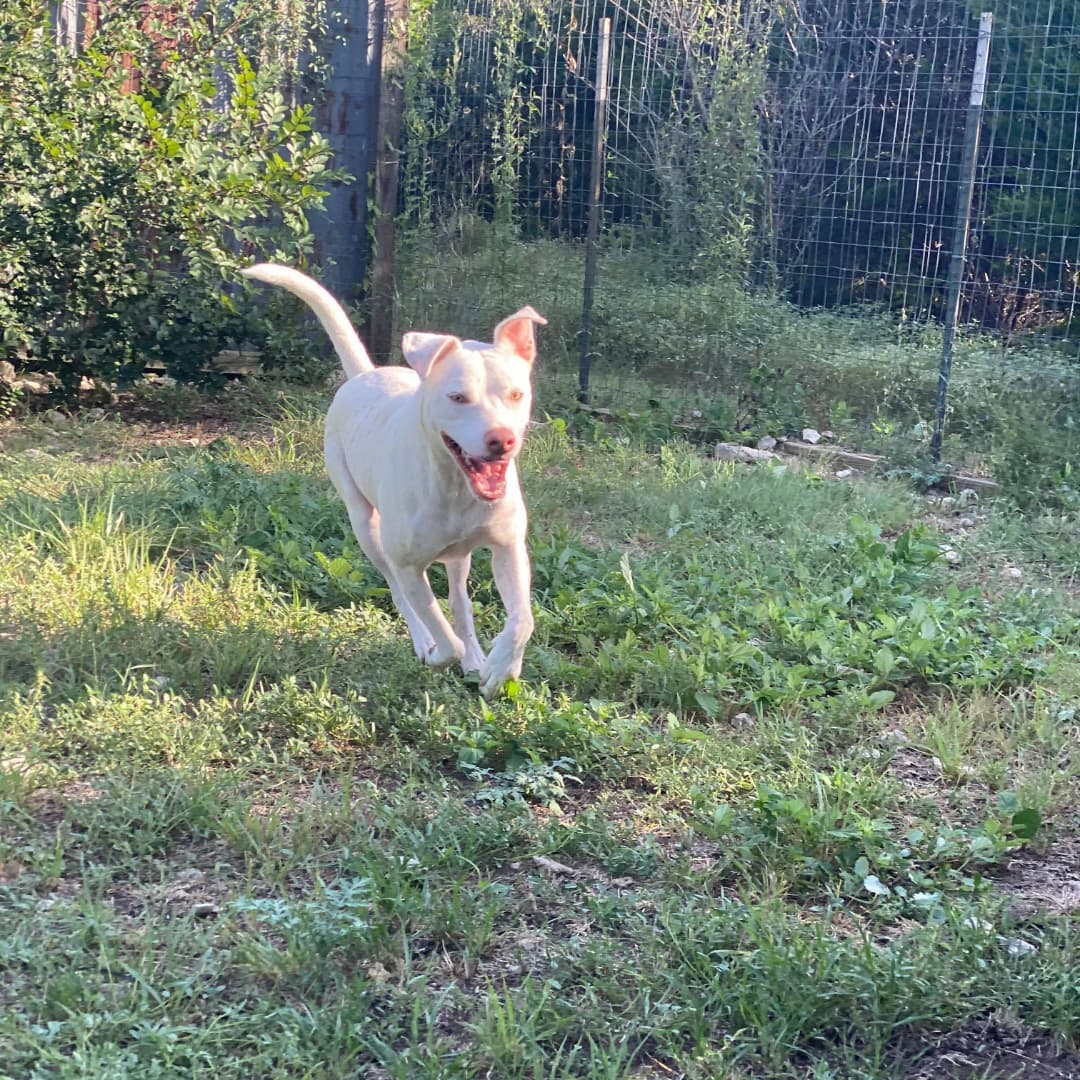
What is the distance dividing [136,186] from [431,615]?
4458 mm

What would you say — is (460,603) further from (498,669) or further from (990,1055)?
(990,1055)

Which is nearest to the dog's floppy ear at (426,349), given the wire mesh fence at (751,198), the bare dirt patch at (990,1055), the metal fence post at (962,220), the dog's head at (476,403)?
the dog's head at (476,403)

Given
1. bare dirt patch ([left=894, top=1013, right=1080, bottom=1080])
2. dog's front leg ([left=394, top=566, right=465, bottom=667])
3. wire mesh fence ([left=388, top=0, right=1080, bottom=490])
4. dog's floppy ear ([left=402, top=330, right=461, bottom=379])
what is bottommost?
bare dirt patch ([left=894, top=1013, right=1080, bottom=1080])

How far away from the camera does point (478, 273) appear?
346 inches

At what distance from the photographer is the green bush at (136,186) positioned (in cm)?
693

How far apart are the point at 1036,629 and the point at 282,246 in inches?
197

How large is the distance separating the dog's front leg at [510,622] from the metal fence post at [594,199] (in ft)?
15.4

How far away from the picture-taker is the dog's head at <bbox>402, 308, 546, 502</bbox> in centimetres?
335

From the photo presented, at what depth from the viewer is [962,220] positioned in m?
6.84

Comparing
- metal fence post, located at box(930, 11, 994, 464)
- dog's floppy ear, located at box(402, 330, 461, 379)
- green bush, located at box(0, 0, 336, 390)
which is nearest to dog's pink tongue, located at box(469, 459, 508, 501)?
dog's floppy ear, located at box(402, 330, 461, 379)

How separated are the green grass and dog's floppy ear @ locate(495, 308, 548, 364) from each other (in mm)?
1011

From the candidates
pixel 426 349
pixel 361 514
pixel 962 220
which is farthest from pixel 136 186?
pixel 962 220

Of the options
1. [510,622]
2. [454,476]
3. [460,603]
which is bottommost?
[460,603]

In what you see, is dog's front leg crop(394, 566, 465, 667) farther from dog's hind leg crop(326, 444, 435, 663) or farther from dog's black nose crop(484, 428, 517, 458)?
dog's black nose crop(484, 428, 517, 458)
